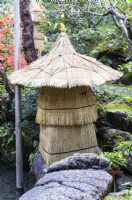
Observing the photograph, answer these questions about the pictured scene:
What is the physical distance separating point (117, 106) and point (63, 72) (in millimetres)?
1814

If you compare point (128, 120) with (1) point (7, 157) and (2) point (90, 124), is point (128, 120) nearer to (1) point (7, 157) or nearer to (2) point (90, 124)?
(2) point (90, 124)

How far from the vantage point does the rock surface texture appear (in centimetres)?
269

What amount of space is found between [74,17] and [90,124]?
5.93 metres

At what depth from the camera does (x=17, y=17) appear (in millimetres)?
5672

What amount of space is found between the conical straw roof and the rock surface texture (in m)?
1.37

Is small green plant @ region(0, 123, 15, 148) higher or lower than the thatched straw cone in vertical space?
lower

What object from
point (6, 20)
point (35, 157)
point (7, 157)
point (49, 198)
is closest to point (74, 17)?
point (6, 20)

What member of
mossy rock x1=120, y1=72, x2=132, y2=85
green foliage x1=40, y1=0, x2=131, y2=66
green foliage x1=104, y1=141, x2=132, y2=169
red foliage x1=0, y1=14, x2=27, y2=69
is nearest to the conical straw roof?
green foliage x1=104, y1=141, x2=132, y2=169

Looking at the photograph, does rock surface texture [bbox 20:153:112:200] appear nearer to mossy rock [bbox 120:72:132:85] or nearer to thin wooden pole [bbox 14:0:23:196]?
thin wooden pole [bbox 14:0:23:196]

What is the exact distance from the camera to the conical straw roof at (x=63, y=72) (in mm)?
4484

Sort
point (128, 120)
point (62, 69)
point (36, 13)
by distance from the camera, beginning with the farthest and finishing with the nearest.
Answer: point (36, 13)
point (128, 120)
point (62, 69)

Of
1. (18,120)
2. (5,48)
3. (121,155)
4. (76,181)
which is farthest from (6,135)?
(76,181)

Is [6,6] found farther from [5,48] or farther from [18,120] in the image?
[18,120]

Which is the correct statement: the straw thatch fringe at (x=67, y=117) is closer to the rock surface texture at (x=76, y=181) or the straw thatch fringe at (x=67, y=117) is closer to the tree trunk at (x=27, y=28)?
the rock surface texture at (x=76, y=181)
